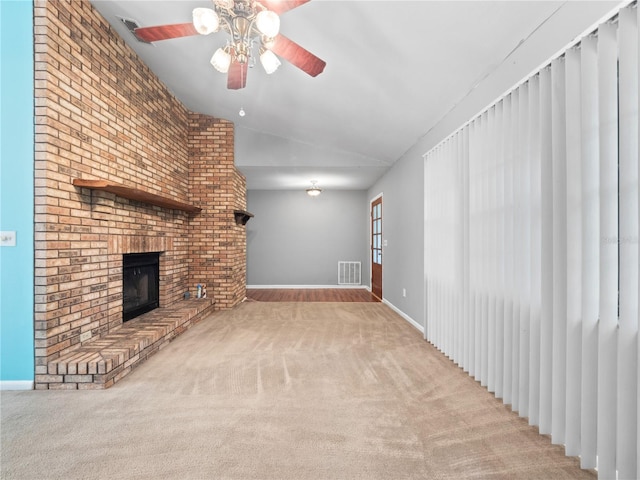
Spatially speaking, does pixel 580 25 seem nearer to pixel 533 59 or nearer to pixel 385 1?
pixel 533 59

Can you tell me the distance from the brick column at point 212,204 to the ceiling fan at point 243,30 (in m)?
3.06

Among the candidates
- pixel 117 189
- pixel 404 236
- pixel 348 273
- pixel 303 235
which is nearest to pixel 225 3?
pixel 117 189

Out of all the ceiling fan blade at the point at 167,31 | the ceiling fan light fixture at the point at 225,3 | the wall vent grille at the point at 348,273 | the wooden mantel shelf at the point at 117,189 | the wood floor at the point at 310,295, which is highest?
the ceiling fan light fixture at the point at 225,3

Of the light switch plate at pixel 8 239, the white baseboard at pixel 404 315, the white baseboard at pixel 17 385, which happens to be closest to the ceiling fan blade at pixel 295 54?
the light switch plate at pixel 8 239

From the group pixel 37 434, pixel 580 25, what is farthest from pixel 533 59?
pixel 37 434

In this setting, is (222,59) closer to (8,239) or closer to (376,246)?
(8,239)

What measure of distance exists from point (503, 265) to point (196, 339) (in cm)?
311

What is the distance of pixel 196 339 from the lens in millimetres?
3705

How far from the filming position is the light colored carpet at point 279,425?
1625 mm

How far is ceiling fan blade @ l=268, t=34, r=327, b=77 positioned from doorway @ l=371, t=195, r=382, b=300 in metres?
4.53

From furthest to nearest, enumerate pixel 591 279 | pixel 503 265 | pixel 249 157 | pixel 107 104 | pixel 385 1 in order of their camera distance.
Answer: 1. pixel 249 157
2. pixel 107 104
3. pixel 503 265
4. pixel 385 1
5. pixel 591 279

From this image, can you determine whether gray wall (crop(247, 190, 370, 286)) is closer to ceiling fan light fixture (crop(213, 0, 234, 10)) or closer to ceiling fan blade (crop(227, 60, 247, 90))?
ceiling fan blade (crop(227, 60, 247, 90))

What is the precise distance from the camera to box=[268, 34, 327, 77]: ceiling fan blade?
202 cm

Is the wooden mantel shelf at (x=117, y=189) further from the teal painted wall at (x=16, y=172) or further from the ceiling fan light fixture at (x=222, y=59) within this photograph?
the ceiling fan light fixture at (x=222, y=59)
